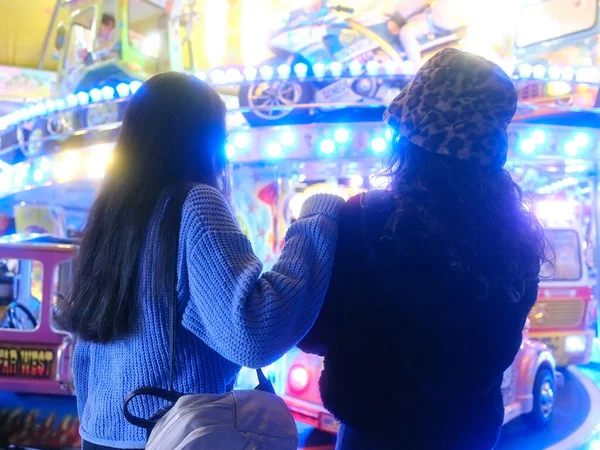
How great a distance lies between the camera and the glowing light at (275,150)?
6.00 metres

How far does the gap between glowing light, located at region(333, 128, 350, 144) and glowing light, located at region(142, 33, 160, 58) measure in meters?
2.75

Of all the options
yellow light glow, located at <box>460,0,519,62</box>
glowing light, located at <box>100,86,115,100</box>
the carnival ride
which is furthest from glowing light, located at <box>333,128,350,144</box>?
glowing light, located at <box>100,86,115,100</box>

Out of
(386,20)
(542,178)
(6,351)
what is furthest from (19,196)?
(542,178)

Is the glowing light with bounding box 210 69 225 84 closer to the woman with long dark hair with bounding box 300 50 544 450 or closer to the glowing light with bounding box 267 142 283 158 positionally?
the glowing light with bounding box 267 142 283 158

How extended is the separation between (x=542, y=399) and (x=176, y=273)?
4.48 m

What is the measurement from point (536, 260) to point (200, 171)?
80cm

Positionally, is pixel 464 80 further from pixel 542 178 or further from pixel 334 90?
pixel 542 178

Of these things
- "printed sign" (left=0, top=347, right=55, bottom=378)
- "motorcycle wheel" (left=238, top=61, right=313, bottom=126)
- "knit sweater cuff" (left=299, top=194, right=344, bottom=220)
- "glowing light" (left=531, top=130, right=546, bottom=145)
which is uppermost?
"motorcycle wheel" (left=238, top=61, right=313, bottom=126)

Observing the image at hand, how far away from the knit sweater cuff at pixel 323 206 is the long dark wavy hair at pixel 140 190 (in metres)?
0.22

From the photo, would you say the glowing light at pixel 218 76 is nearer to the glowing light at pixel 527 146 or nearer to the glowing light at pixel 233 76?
the glowing light at pixel 233 76

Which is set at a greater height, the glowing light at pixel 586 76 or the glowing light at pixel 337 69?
the glowing light at pixel 337 69

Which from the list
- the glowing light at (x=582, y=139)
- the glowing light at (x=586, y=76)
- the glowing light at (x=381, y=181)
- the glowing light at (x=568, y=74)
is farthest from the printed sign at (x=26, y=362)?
the glowing light at (x=582, y=139)

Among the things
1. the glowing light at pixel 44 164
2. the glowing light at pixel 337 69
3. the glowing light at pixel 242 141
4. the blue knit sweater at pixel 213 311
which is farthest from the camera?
the glowing light at pixel 44 164

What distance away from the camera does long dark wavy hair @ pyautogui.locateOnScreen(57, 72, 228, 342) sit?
120 centimetres
